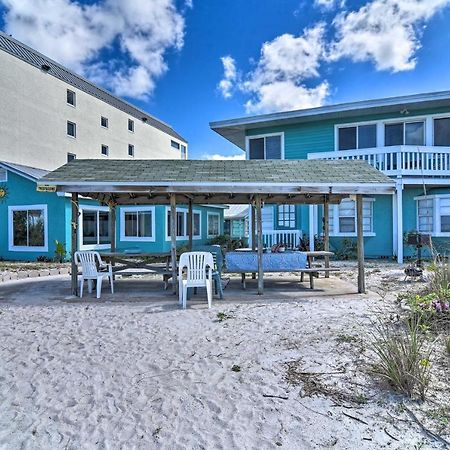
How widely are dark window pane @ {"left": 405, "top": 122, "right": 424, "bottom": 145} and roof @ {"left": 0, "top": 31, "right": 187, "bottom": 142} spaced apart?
69.3 ft

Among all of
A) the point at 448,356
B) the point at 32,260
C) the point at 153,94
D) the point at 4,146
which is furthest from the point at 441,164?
the point at 153,94

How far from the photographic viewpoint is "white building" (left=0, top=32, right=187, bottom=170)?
67.3 ft

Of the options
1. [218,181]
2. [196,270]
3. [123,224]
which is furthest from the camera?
[123,224]

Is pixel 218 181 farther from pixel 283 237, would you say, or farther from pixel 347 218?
pixel 347 218

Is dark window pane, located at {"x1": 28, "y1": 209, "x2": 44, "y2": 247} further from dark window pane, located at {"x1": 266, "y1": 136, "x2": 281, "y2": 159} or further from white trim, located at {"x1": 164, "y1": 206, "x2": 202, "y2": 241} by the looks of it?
dark window pane, located at {"x1": 266, "y1": 136, "x2": 281, "y2": 159}

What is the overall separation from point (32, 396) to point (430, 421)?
3.70 metres

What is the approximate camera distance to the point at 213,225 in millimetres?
24500

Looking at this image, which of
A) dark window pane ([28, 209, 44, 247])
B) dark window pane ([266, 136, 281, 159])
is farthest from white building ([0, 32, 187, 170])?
dark window pane ([266, 136, 281, 159])

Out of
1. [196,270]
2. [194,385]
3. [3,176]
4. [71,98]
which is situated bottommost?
[194,385]

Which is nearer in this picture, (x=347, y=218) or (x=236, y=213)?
(x=347, y=218)

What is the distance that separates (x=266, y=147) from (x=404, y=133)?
19.5 ft

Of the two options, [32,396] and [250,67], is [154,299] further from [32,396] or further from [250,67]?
[250,67]

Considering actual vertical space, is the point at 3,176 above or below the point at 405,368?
above

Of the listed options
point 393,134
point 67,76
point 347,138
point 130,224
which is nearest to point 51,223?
point 130,224
